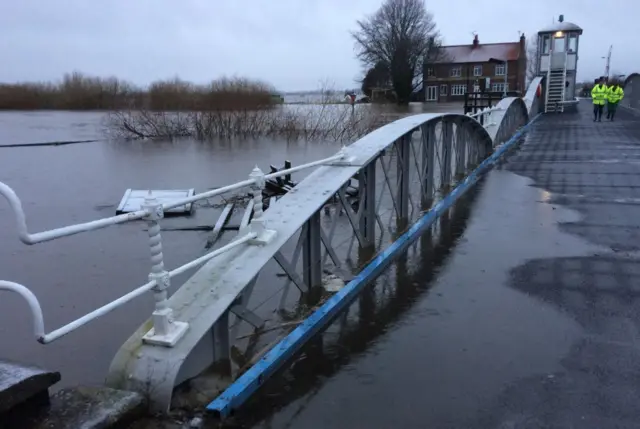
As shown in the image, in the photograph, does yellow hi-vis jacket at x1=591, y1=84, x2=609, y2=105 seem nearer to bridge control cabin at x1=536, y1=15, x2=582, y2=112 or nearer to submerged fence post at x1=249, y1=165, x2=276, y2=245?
bridge control cabin at x1=536, y1=15, x2=582, y2=112

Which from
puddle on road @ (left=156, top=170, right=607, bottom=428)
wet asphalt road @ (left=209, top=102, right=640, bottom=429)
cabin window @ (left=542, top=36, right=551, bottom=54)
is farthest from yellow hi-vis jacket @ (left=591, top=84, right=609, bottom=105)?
puddle on road @ (left=156, top=170, right=607, bottom=428)

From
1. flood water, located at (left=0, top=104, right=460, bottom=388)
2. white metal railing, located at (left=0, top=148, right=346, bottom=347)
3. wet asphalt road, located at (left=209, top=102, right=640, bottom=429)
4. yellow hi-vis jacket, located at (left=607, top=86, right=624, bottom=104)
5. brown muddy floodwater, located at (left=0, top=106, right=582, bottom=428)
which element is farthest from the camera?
yellow hi-vis jacket, located at (left=607, top=86, right=624, bottom=104)

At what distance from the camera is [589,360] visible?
3889mm

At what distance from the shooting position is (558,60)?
31844 millimetres

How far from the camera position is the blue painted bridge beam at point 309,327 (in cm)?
330

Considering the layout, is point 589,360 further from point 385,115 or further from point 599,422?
point 385,115

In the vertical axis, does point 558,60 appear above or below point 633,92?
above

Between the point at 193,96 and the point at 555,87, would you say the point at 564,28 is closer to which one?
the point at 555,87

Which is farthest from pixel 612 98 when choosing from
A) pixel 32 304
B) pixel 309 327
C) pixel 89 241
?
pixel 32 304

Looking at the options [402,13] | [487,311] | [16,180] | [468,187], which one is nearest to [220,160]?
[16,180]

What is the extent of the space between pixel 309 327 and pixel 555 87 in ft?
105

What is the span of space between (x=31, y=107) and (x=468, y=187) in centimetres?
7295

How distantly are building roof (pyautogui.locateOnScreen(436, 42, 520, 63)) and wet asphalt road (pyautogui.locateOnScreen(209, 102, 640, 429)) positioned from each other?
65.9 meters

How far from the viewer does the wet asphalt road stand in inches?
130
